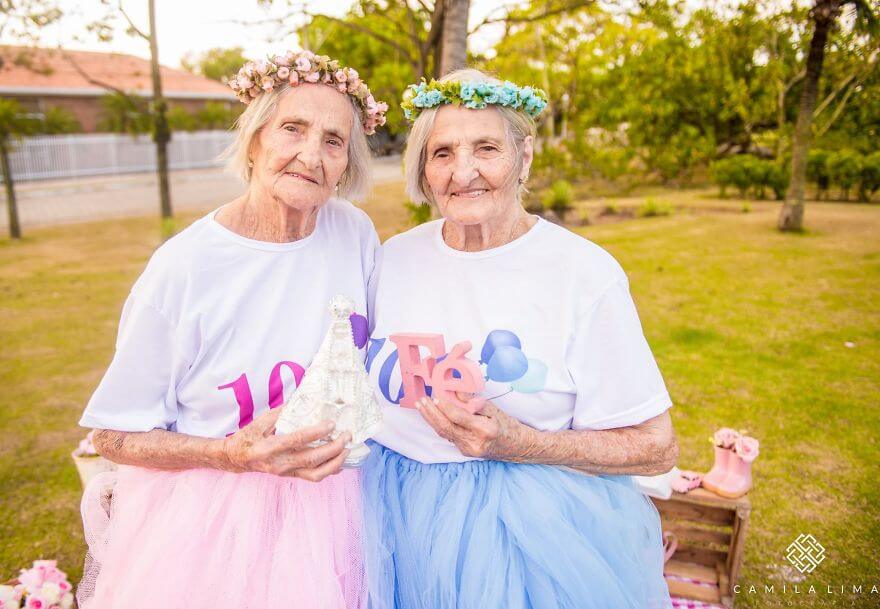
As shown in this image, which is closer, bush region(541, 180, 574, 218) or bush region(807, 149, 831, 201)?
bush region(541, 180, 574, 218)

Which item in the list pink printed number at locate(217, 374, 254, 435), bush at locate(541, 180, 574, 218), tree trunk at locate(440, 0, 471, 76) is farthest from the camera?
bush at locate(541, 180, 574, 218)

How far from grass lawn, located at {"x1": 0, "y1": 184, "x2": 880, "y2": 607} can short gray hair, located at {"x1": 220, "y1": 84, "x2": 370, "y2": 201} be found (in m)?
2.68

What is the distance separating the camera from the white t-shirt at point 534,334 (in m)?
1.97

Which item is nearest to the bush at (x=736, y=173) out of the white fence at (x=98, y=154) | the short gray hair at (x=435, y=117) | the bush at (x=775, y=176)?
the bush at (x=775, y=176)

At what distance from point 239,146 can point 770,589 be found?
342cm

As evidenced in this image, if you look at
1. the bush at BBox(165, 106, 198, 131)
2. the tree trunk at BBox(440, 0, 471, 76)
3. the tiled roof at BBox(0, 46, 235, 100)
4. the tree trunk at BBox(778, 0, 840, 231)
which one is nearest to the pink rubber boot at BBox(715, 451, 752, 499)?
the tree trunk at BBox(440, 0, 471, 76)

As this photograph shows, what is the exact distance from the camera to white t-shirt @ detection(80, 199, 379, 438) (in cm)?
194

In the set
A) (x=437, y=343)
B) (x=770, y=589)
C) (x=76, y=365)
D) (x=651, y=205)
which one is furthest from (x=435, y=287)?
(x=651, y=205)

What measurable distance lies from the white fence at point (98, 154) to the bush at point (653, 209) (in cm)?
1256

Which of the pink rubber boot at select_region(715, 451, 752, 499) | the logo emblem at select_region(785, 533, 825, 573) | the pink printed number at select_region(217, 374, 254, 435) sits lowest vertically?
the logo emblem at select_region(785, 533, 825, 573)

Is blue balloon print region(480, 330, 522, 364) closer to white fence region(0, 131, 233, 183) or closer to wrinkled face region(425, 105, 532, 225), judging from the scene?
wrinkled face region(425, 105, 532, 225)

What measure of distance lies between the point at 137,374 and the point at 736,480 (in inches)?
108

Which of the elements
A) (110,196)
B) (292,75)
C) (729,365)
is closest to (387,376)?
(292,75)

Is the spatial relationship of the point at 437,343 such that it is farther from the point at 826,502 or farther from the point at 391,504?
the point at 826,502
